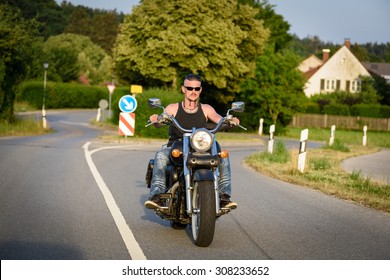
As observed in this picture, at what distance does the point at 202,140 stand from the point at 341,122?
64.4 m

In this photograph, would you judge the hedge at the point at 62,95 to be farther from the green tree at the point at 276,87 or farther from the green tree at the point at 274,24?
the green tree at the point at 276,87

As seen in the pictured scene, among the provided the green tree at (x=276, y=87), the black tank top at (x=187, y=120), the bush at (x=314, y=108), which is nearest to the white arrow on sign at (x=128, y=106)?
the black tank top at (x=187, y=120)

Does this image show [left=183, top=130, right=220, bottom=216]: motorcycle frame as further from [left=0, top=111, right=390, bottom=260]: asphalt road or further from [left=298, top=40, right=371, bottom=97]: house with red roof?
[left=298, top=40, right=371, bottom=97]: house with red roof

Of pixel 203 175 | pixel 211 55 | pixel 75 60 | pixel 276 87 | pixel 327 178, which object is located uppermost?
pixel 75 60

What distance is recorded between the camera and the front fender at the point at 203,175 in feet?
23.3

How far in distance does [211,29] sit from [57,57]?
151ft

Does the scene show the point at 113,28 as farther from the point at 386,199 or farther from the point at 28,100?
the point at 386,199

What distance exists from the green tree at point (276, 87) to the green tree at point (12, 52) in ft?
60.2

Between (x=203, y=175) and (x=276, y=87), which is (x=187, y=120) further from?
(x=276, y=87)

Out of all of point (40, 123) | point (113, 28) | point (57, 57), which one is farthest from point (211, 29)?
point (113, 28)

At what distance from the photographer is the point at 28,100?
231 feet

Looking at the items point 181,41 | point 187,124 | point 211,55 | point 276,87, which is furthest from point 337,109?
A: point 187,124

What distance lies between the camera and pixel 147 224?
27.9 feet

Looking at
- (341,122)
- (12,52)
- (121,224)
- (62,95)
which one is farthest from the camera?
(62,95)
